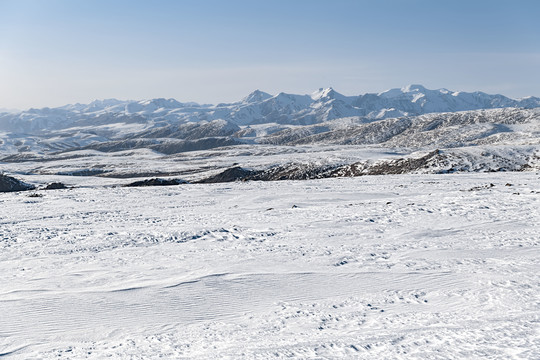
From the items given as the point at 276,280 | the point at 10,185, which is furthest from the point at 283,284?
the point at 10,185

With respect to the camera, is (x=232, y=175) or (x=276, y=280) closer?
(x=276, y=280)

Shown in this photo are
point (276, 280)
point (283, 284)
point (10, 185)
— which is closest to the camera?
point (283, 284)

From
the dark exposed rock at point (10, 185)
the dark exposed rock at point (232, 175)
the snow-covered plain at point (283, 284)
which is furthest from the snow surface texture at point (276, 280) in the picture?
the dark exposed rock at point (232, 175)

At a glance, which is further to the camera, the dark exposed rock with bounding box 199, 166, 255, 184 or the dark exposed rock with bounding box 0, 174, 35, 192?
the dark exposed rock with bounding box 199, 166, 255, 184

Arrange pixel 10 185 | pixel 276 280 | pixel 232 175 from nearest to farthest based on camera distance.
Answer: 1. pixel 276 280
2. pixel 10 185
3. pixel 232 175

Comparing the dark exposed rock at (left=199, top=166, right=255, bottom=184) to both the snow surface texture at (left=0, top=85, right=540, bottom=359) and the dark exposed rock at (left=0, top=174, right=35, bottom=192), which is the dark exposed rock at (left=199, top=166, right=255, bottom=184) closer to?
the dark exposed rock at (left=0, top=174, right=35, bottom=192)

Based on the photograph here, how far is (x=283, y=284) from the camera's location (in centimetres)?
1190

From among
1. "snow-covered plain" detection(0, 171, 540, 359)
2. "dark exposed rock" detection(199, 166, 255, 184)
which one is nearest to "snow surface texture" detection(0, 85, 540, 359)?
"snow-covered plain" detection(0, 171, 540, 359)

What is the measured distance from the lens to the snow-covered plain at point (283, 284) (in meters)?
8.33

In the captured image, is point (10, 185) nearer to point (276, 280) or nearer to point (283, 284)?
point (276, 280)

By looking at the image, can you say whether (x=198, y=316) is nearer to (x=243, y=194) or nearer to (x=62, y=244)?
(x=62, y=244)

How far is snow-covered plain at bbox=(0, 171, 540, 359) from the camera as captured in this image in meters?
8.33

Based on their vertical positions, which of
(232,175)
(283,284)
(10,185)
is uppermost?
(283,284)

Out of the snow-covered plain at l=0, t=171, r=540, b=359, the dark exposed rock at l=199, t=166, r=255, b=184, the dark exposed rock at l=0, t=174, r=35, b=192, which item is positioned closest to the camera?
the snow-covered plain at l=0, t=171, r=540, b=359
